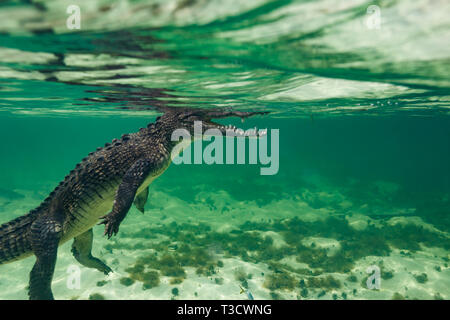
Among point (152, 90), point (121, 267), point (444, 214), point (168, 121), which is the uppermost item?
point (152, 90)

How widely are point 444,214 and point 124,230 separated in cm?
2191

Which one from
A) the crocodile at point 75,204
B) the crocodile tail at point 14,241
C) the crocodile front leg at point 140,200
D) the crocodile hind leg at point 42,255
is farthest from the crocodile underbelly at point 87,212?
the crocodile front leg at point 140,200

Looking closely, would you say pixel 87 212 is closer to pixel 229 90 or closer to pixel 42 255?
pixel 42 255

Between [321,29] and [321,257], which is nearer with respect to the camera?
[321,29]

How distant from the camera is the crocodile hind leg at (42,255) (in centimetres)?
550

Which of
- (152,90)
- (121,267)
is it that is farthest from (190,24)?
(121,267)

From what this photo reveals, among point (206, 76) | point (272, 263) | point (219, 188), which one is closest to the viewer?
point (206, 76)

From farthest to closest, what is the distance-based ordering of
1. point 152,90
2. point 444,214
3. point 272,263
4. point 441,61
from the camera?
1. point 444,214
2. point 152,90
3. point 272,263
4. point 441,61

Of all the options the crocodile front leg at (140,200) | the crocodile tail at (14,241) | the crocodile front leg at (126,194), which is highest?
the crocodile front leg at (126,194)

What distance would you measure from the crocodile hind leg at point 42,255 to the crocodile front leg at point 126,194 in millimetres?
1625

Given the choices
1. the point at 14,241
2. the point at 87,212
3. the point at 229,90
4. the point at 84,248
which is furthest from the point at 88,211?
the point at 229,90

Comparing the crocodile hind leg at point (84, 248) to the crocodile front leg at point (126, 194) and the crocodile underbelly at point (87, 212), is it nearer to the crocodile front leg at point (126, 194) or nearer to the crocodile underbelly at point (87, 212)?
the crocodile underbelly at point (87, 212)
